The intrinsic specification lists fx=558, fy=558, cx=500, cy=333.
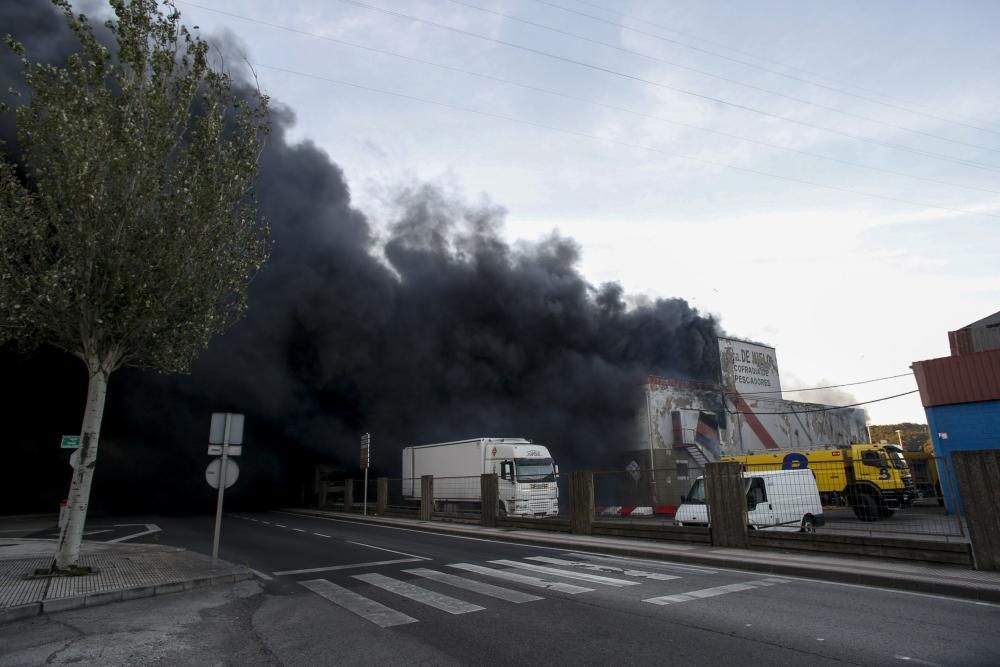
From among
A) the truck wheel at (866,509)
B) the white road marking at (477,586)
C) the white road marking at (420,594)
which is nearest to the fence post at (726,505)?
the truck wheel at (866,509)

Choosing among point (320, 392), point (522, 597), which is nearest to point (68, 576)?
point (522, 597)

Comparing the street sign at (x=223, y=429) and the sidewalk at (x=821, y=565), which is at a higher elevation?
the street sign at (x=223, y=429)

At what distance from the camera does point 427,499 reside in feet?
67.6

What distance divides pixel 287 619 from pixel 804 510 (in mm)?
11034

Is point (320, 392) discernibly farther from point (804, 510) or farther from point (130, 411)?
point (804, 510)

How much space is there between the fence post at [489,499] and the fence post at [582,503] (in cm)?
351

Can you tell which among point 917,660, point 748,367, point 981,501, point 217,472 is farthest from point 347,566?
point 748,367

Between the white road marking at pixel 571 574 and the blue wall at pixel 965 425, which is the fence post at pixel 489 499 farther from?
the blue wall at pixel 965 425

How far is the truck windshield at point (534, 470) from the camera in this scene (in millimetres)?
19773

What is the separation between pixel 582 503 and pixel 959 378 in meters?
16.8

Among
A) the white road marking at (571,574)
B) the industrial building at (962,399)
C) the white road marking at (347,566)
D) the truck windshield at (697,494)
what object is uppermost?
the industrial building at (962,399)

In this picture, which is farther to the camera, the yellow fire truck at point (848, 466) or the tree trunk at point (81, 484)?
the yellow fire truck at point (848, 466)

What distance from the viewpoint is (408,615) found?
5.93m

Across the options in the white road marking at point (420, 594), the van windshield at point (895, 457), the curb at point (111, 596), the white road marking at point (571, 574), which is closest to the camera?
the curb at point (111, 596)
